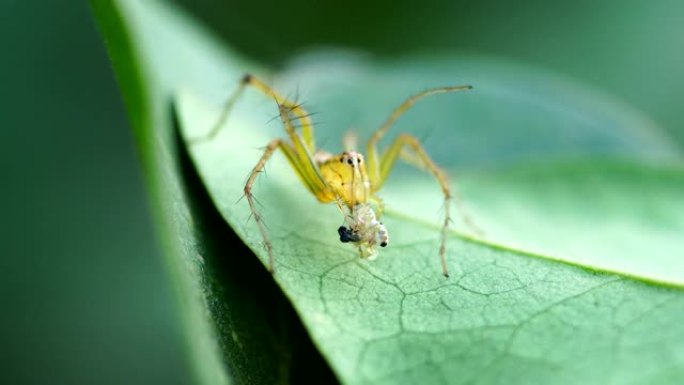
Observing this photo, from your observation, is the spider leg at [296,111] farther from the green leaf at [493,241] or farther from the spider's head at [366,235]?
the spider's head at [366,235]

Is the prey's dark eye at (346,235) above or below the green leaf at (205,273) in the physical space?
above

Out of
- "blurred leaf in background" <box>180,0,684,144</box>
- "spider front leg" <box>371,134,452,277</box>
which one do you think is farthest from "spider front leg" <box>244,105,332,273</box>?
"blurred leaf in background" <box>180,0,684,144</box>

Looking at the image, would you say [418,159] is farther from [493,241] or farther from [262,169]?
[493,241]

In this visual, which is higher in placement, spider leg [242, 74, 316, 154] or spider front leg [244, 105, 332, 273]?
spider leg [242, 74, 316, 154]

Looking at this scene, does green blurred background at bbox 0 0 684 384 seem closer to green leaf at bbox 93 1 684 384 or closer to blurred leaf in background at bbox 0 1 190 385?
blurred leaf in background at bbox 0 1 190 385

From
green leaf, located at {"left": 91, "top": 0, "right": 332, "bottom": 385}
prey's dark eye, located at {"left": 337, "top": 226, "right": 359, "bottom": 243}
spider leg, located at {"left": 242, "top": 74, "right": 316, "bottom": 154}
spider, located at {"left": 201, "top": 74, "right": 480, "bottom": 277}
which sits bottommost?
green leaf, located at {"left": 91, "top": 0, "right": 332, "bottom": 385}

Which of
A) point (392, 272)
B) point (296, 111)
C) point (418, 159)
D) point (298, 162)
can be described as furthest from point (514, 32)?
point (392, 272)

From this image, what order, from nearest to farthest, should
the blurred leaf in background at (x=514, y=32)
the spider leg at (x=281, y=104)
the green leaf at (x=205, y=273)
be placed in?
the green leaf at (x=205, y=273), the spider leg at (x=281, y=104), the blurred leaf in background at (x=514, y=32)

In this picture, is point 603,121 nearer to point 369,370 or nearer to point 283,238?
point 283,238

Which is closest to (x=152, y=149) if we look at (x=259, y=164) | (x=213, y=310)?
(x=213, y=310)

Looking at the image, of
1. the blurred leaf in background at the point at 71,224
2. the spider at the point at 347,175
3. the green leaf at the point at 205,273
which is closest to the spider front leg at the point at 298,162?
the spider at the point at 347,175
